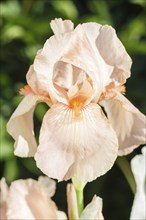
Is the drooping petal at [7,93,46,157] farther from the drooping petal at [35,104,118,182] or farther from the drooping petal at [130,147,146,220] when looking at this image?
the drooping petal at [130,147,146,220]

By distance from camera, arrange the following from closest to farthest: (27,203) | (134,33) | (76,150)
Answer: (76,150), (27,203), (134,33)

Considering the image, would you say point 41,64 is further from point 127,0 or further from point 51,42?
point 127,0

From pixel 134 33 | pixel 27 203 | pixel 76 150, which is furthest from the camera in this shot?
pixel 134 33

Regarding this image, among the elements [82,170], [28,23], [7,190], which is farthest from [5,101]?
[82,170]

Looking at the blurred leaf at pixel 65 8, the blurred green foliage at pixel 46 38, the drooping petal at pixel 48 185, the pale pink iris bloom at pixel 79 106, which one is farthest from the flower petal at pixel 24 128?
the blurred leaf at pixel 65 8

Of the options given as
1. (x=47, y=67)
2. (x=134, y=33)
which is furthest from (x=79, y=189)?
(x=134, y=33)

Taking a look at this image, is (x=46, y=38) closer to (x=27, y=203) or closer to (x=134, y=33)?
(x=134, y=33)
